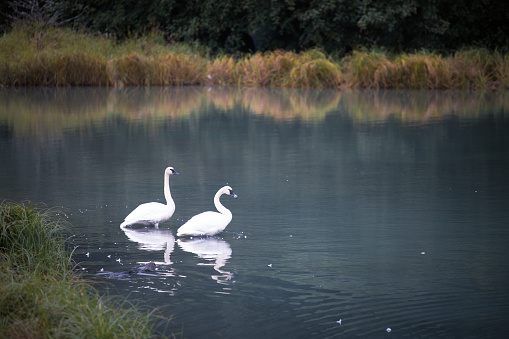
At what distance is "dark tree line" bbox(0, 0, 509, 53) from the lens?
33594 mm

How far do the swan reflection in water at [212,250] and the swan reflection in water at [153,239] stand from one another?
132mm

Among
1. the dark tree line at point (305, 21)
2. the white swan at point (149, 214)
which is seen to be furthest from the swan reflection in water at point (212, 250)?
the dark tree line at point (305, 21)

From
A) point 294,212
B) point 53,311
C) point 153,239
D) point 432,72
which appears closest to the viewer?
point 53,311

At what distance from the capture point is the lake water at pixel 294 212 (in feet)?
18.3

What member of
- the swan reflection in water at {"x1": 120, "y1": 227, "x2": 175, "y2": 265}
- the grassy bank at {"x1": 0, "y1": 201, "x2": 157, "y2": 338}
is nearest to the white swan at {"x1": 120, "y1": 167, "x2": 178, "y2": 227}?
the swan reflection in water at {"x1": 120, "y1": 227, "x2": 175, "y2": 265}

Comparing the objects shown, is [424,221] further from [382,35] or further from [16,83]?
[382,35]

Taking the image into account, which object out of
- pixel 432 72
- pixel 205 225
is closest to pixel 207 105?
pixel 432 72

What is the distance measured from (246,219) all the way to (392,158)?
4.77m

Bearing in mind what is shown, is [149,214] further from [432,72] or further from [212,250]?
[432,72]

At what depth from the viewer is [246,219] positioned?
8469mm

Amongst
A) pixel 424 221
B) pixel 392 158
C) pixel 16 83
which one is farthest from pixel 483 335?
pixel 16 83

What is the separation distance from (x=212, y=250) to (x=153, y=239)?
74 cm

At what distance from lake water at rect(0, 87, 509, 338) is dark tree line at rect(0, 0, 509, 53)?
51.3ft

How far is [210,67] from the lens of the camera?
31.5 meters
